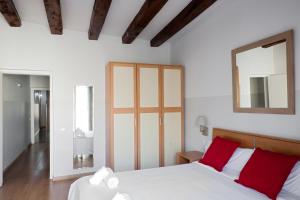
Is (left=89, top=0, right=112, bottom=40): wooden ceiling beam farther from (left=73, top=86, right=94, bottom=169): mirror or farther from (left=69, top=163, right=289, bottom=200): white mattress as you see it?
(left=69, top=163, right=289, bottom=200): white mattress

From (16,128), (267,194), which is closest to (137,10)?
(267,194)

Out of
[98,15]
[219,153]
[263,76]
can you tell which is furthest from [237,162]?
[98,15]

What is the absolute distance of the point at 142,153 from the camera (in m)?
3.75

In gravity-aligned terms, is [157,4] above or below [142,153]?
above

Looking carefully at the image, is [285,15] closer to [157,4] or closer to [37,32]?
[157,4]

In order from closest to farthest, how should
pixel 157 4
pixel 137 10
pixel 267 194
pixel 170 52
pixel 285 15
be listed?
pixel 267 194 → pixel 285 15 → pixel 157 4 → pixel 137 10 → pixel 170 52

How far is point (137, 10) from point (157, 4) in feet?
1.73

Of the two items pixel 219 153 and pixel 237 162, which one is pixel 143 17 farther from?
pixel 237 162

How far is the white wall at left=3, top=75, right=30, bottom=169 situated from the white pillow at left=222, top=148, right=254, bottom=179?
427 cm

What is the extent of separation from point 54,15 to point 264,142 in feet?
10.8

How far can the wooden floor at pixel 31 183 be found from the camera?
318 centimetres

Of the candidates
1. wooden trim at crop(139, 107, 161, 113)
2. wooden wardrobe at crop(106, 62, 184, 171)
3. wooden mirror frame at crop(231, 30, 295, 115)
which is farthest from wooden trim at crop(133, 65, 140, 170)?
wooden mirror frame at crop(231, 30, 295, 115)

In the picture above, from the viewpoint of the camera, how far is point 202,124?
138 inches

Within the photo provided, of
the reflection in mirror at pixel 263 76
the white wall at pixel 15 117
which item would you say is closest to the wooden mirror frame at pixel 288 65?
the reflection in mirror at pixel 263 76
